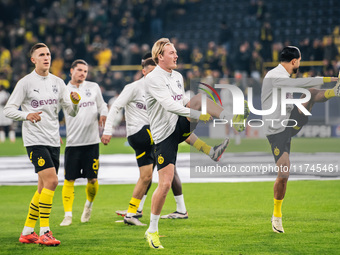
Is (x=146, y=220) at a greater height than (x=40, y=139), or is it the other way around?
(x=40, y=139)

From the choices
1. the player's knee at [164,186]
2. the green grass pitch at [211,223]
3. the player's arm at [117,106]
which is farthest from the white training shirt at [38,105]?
the player's knee at [164,186]

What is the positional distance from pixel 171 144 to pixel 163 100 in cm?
55

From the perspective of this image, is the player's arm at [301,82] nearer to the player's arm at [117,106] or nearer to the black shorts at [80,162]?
the player's arm at [117,106]

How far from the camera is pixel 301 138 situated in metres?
10.7

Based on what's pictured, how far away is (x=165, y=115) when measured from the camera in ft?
23.8

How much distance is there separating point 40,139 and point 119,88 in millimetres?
21319

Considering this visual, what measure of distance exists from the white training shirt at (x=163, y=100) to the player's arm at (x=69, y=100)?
1.18 metres

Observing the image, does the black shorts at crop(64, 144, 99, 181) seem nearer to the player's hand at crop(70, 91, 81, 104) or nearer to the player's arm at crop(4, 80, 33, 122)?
the player's hand at crop(70, 91, 81, 104)

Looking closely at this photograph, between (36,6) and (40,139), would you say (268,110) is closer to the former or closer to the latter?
(40,139)

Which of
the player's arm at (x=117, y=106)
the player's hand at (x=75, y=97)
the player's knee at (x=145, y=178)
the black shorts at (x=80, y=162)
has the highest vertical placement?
the player's hand at (x=75, y=97)

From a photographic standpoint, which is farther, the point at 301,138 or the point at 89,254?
the point at 301,138

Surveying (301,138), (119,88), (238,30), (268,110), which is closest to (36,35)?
(119,88)

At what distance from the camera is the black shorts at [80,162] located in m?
9.24

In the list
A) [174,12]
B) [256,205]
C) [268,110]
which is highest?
[174,12]
